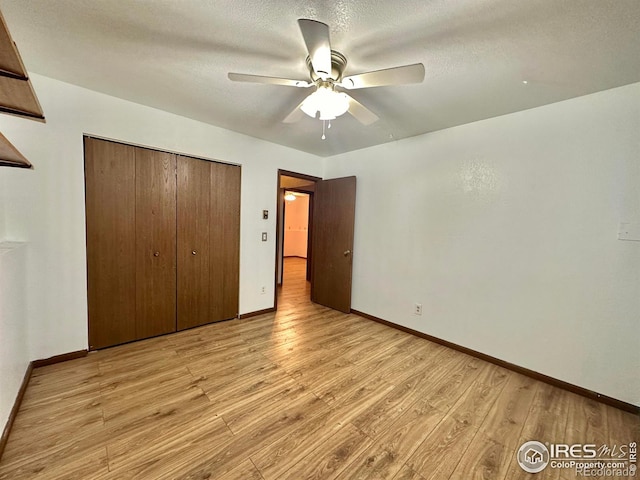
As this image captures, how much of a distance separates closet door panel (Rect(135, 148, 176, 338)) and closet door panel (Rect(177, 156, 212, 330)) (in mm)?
80

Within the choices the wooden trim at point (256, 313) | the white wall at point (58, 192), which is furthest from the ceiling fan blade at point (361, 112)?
the wooden trim at point (256, 313)

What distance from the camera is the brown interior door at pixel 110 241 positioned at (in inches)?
93.4

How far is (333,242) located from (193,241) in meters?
1.94

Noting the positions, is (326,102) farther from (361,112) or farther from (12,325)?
(12,325)

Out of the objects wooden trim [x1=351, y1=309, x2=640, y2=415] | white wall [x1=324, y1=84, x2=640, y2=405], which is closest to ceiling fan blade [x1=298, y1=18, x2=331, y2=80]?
white wall [x1=324, y1=84, x2=640, y2=405]

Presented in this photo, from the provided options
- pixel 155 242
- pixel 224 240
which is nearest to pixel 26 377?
pixel 155 242

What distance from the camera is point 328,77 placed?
1617 mm

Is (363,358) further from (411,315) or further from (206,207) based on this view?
(206,207)

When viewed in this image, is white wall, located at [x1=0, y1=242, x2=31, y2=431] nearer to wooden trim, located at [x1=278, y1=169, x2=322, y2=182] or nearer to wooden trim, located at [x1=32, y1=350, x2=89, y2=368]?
wooden trim, located at [x1=32, y1=350, x2=89, y2=368]

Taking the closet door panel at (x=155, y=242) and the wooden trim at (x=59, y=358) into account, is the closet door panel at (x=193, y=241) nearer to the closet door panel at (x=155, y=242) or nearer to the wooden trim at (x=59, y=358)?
the closet door panel at (x=155, y=242)

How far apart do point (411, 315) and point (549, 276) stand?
1.41m

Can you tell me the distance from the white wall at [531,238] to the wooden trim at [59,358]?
3.26m

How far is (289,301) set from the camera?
14.2ft

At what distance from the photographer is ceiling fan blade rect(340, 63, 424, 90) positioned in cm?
140
